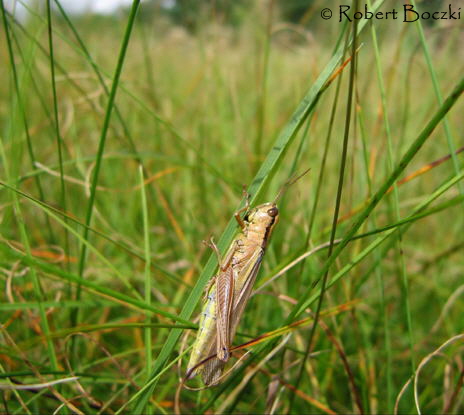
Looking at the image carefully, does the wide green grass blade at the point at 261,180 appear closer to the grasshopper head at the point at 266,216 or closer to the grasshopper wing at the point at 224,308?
the grasshopper wing at the point at 224,308

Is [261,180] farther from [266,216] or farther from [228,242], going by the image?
[266,216]

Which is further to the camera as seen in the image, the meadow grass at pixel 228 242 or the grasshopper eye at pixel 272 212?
the grasshopper eye at pixel 272 212

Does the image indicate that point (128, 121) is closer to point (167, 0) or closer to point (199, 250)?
point (167, 0)

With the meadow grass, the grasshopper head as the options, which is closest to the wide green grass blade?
the meadow grass

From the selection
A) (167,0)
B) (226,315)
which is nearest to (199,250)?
(226,315)

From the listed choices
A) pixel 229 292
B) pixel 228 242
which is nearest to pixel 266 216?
pixel 229 292

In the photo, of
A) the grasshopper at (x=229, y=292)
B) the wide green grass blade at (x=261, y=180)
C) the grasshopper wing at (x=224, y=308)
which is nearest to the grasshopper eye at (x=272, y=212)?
the grasshopper at (x=229, y=292)
